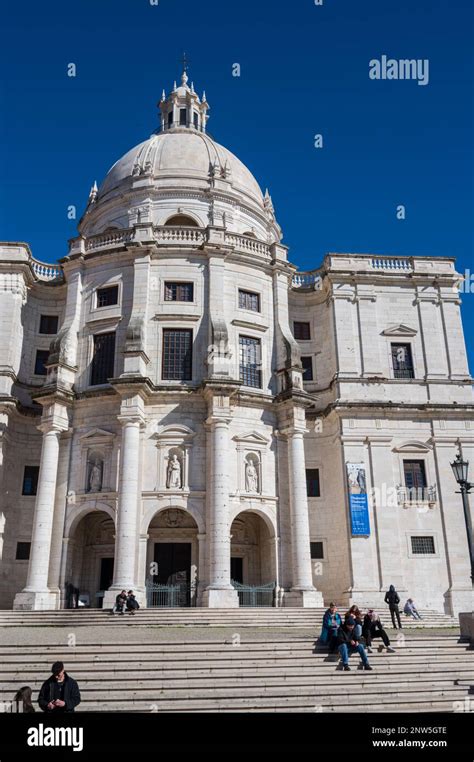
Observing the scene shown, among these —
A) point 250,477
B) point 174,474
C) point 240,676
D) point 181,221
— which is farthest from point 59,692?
point 181,221

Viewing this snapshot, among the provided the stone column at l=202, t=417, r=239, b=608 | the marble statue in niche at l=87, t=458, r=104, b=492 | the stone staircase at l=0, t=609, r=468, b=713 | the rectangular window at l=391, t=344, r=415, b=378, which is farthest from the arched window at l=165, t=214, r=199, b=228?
the stone staircase at l=0, t=609, r=468, b=713

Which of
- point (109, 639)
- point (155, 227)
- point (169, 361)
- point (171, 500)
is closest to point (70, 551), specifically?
point (171, 500)

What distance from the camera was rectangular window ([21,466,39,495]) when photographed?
33.9 metres

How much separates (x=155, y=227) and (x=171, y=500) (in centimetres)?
1544

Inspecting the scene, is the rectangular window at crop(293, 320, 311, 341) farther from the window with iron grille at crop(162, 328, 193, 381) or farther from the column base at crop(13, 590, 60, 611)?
the column base at crop(13, 590, 60, 611)

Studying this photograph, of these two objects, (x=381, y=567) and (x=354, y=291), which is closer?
(x=381, y=567)

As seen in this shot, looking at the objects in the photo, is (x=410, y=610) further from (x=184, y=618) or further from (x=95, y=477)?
(x=95, y=477)

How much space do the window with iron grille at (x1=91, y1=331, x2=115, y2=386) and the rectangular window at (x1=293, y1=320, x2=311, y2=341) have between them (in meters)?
11.4

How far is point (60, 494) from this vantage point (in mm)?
30703

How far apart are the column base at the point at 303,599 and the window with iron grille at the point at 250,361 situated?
35.1 feet

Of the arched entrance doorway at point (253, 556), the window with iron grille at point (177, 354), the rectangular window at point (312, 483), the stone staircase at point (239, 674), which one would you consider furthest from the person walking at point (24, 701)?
the rectangular window at point (312, 483)

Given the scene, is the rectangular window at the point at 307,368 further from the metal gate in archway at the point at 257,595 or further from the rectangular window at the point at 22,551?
the rectangular window at the point at 22,551

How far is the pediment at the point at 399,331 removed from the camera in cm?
3653

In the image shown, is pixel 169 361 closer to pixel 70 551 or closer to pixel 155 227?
pixel 155 227
